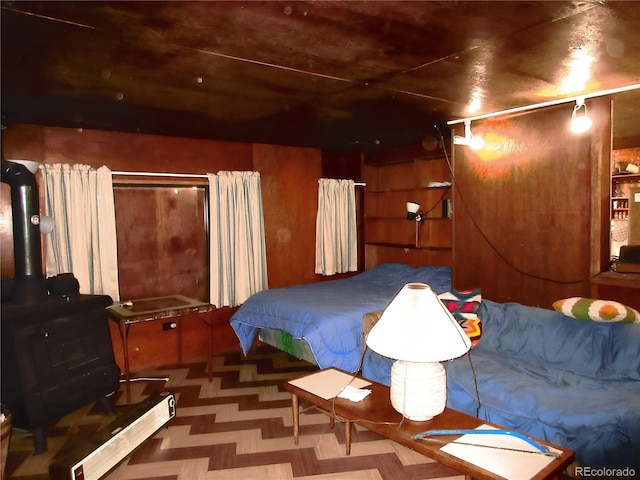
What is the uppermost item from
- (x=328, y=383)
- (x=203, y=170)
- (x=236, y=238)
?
(x=203, y=170)

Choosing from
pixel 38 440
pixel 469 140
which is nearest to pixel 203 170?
pixel 469 140

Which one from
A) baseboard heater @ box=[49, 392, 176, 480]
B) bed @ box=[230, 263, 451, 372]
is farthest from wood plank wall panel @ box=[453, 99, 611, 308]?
baseboard heater @ box=[49, 392, 176, 480]

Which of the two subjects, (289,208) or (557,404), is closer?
(557,404)

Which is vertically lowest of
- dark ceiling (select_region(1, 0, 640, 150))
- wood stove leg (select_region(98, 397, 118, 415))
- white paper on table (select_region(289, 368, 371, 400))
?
wood stove leg (select_region(98, 397, 118, 415))

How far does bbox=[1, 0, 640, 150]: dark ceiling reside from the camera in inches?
73.7

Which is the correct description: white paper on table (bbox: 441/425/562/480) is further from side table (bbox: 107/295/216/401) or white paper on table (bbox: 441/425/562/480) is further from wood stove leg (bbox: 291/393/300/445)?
side table (bbox: 107/295/216/401)

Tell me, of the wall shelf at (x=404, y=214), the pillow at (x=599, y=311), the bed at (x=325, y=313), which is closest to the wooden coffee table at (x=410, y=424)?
the bed at (x=325, y=313)

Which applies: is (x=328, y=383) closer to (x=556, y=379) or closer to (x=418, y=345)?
(x=418, y=345)

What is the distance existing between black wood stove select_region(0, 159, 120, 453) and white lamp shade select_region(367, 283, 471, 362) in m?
2.23

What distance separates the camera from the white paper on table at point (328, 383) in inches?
98.3

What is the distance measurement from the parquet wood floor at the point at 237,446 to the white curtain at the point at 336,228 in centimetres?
219

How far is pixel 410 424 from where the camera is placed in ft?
6.69

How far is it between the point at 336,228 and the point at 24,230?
3651 mm

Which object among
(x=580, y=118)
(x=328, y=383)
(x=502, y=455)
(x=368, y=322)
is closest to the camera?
(x=502, y=455)
